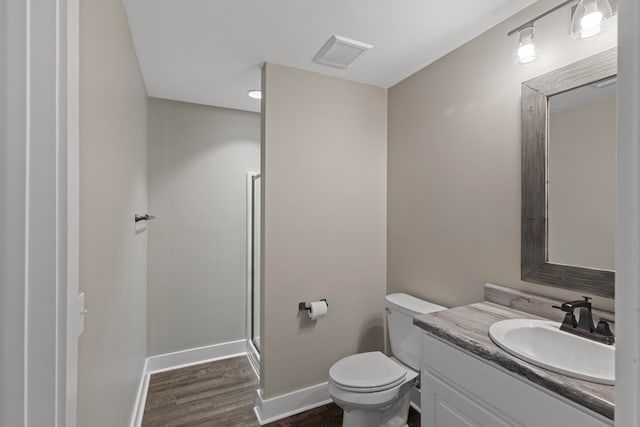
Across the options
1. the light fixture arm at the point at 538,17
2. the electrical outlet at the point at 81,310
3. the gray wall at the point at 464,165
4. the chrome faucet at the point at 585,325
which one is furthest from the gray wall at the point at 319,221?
the chrome faucet at the point at 585,325

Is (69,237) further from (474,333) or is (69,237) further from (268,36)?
(268,36)

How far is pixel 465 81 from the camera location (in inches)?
68.8

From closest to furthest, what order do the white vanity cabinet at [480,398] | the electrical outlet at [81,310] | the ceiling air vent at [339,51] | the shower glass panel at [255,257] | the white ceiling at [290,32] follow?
1. the electrical outlet at [81,310]
2. the white vanity cabinet at [480,398]
3. the white ceiling at [290,32]
4. the ceiling air vent at [339,51]
5. the shower glass panel at [255,257]

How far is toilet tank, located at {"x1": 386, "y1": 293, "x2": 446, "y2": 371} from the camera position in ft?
5.90

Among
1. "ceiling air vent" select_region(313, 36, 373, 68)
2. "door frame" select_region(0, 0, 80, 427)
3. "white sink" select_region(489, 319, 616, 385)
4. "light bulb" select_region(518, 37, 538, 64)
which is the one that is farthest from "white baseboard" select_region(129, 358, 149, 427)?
"light bulb" select_region(518, 37, 538, 64)

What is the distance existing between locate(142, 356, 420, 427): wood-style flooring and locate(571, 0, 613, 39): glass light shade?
2.20 metres

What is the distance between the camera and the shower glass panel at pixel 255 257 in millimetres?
2783

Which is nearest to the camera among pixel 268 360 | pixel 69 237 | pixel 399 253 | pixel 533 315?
pixel 69 237

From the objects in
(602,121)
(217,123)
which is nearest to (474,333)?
(602,121)

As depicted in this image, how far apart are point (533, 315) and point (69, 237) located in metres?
1.74

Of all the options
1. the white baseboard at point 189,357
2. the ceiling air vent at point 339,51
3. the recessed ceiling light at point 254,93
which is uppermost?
the ceiling air vent at point 339,51

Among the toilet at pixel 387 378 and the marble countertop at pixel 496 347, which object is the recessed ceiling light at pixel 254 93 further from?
the marble countertop at pixel 496 347

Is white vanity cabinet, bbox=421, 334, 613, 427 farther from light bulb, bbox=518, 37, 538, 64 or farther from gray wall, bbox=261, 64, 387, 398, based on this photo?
light bulb, bbox=518, 37, 538, 64

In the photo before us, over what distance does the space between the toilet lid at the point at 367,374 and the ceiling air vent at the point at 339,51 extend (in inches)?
74.6
